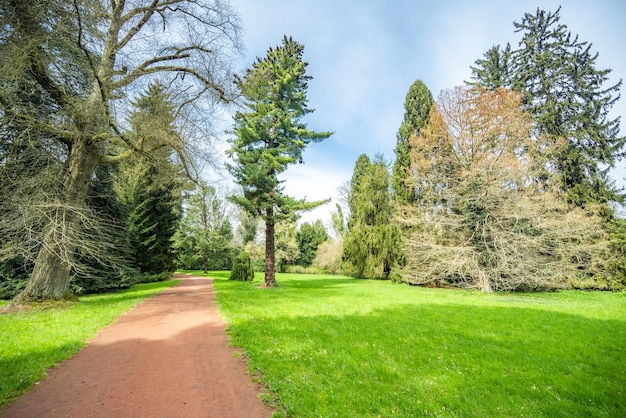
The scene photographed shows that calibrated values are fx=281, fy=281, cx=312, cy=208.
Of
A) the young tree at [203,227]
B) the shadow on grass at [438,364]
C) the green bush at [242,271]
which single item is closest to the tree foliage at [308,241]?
the young tree at [203,227]

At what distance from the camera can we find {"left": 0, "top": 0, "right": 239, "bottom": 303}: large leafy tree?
645 cm

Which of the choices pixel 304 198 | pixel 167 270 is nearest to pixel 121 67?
pixel 304 198

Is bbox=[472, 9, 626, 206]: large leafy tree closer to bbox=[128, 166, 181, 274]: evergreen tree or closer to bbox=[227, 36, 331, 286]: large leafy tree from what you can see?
bbox=[227, 36, 331, 286]: large leafy tree

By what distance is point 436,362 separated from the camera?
186 inches

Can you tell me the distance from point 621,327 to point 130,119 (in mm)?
15270

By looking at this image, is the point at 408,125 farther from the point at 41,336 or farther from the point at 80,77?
the point at 41,336

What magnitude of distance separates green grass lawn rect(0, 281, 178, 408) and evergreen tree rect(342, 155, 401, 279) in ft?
59.1

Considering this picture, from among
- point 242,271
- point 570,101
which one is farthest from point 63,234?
point 570,101

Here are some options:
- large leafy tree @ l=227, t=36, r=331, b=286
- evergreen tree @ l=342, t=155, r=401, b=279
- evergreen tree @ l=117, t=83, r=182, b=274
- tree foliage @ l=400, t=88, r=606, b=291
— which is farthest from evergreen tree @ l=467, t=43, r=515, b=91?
evergreen tree @ l=117, t=83, r=182, b=274

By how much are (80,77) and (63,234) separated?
16.0 feet

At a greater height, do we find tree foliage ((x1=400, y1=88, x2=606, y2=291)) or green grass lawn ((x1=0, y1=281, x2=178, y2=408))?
tree foliage ((x1=400, y1=88, x2=606, y2=291))

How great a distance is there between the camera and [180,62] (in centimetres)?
1104

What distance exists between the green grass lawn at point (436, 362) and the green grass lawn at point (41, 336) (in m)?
Answer: 2.92

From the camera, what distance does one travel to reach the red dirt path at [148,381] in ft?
10.5
